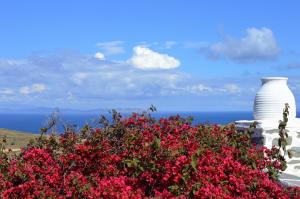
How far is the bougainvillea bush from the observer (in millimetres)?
6301

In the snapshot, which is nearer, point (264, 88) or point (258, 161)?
point (258, 161)

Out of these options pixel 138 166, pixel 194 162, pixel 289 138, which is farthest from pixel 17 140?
pixel 194 162

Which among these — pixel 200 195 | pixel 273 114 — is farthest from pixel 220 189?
pixel 273 114

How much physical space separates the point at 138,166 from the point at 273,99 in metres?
5.19

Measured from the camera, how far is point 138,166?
6922mm

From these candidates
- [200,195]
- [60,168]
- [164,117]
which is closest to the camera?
[200,195]

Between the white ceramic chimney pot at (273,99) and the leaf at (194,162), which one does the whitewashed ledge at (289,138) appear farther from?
the leaf at (194,162)

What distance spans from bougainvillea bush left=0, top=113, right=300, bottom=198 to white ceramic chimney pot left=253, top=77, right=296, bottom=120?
123 inches

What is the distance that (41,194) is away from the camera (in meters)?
6.27

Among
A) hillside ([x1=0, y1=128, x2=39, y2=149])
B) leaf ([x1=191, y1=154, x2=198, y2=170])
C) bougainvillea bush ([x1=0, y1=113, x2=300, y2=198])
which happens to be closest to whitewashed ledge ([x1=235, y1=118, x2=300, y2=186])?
bougainvillea bush ([x1=0, y1=113, x2=300, y2=198])

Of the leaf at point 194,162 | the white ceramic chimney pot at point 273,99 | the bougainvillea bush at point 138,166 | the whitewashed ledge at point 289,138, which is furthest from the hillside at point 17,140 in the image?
the leaf at point 194,162

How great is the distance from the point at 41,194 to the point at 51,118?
2.21m

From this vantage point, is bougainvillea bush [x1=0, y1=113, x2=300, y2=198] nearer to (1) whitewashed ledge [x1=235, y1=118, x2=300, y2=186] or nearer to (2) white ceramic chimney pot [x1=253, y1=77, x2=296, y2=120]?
(1) whitewashed ledge [x1=235, y1=118, x2=300, y2=186]

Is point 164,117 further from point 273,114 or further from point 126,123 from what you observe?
point 273,114
